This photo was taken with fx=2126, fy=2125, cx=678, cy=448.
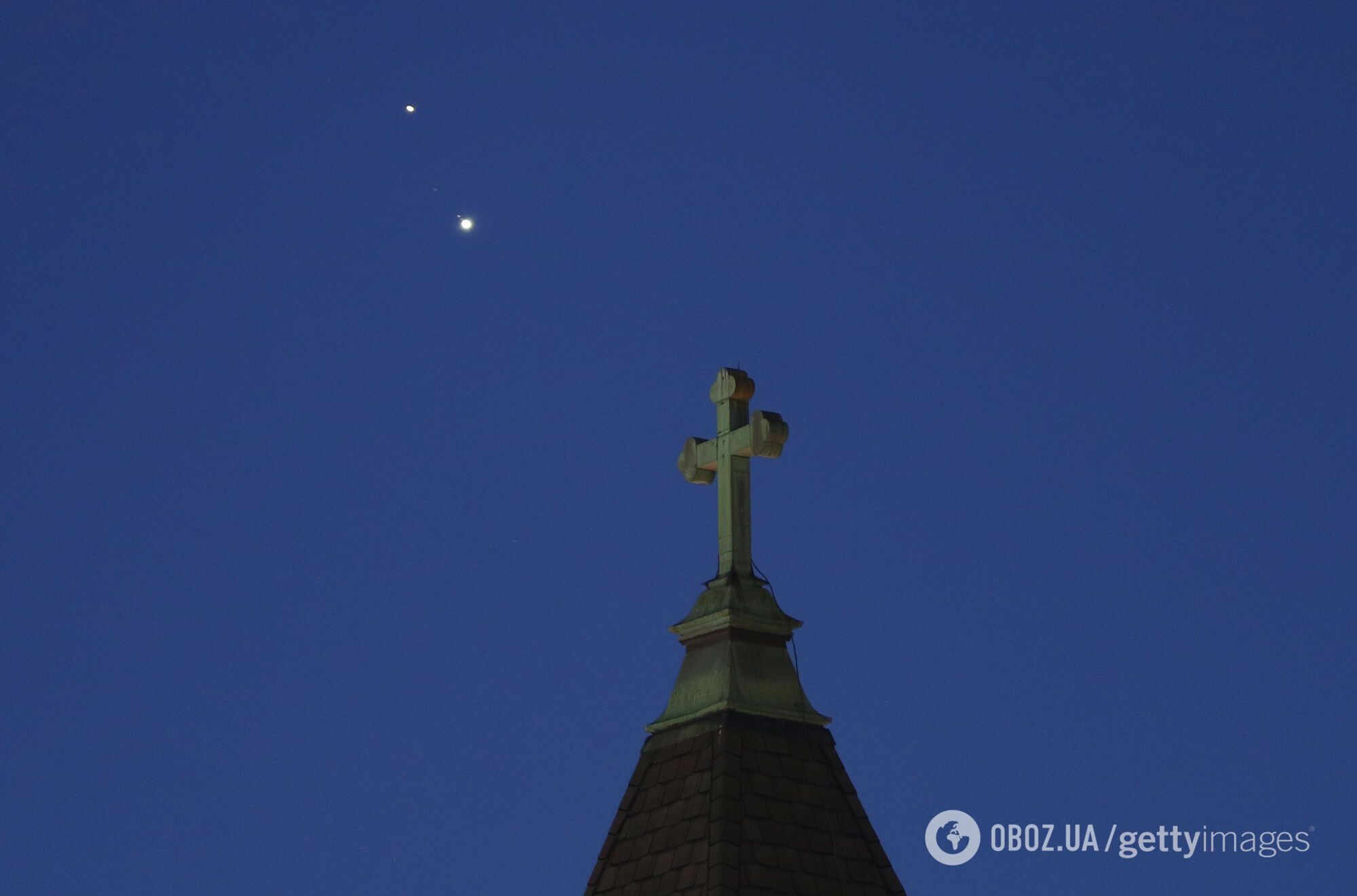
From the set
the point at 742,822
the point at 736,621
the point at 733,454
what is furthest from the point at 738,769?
the point at 733,454

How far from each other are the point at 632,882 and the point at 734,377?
353 centimetres

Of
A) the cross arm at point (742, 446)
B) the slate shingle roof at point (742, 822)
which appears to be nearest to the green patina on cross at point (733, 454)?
the cross arm at point (742, 446)

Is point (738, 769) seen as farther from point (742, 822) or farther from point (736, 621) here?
point (736, 621)

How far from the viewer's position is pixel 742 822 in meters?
12.5

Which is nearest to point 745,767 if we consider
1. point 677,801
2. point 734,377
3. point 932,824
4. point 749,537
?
point 677,801

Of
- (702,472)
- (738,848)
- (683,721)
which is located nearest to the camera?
(738,848)

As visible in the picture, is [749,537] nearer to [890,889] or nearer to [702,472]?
[702,472]

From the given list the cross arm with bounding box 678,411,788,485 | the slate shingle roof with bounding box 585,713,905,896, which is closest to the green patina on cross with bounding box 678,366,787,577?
the cross arm with bounding box 678,411,788,485

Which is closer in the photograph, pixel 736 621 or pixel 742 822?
pixel 742 822

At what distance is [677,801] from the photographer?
13.0 meters

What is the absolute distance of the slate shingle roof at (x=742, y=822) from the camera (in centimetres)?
1235

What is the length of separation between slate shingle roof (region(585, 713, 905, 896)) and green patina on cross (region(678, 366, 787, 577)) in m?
1.29

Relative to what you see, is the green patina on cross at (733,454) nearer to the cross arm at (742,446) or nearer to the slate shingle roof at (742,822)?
the cross arm at (742,446)

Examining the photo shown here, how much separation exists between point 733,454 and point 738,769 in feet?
7.64
